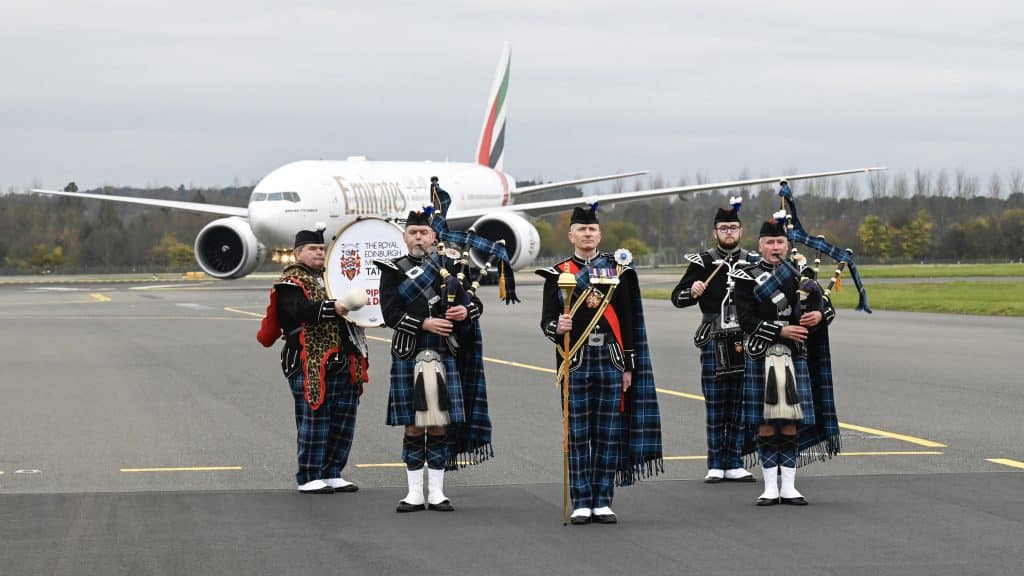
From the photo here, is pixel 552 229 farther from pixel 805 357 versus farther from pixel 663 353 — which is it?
pixel 805 357

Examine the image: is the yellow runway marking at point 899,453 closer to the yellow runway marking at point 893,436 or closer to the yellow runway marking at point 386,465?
the yellow runway marking at point 893,436

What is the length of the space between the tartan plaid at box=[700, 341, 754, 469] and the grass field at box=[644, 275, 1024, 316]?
24.0m

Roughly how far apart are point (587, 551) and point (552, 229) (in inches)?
2377

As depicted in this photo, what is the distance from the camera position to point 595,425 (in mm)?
9352

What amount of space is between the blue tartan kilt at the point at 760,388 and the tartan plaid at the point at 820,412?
21 centimetres

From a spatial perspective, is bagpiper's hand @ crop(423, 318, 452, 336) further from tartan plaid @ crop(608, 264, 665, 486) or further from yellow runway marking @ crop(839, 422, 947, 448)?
yellow runway marking @ crop(839, 422, 947, 448)

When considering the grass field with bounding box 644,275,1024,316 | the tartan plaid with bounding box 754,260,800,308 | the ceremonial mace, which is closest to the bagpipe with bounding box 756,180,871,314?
the tartan plaid with bounding box 754,260,800,308

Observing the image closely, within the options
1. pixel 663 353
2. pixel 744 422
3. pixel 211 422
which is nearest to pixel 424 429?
pixel 744 422

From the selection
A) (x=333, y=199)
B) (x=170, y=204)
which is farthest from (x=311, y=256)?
(x=170, y=204)

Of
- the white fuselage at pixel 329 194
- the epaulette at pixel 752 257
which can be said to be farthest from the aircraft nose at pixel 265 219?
the epaulette at pixel 752 257

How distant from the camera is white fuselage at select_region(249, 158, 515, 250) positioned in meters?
44.6

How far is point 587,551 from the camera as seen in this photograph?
323 inches

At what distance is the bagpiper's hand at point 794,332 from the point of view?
9750 mm

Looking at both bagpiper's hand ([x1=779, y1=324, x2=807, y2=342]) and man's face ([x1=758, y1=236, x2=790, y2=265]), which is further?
man's face ([x1=758, y1=236, x2=790, y2=265])
